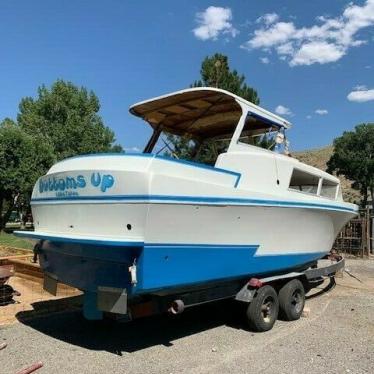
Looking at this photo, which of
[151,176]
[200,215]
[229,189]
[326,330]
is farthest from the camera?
[326,330]

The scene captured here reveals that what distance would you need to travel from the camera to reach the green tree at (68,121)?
40062mm

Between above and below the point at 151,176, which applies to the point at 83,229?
below

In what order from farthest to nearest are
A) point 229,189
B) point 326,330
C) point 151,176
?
point 326,330, point 229,189, point 151,176

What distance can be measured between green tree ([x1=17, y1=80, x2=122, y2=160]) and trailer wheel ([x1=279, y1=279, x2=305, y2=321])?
106 ft

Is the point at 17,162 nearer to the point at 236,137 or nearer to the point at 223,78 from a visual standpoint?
the point at 223,78

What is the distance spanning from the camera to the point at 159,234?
562 cm

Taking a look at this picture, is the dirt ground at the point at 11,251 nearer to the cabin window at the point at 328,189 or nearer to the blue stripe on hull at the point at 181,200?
the blue stripe on hull at the point at 181,200

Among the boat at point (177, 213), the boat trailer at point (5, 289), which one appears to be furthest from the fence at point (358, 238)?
the boat trailer at point (5, 289)

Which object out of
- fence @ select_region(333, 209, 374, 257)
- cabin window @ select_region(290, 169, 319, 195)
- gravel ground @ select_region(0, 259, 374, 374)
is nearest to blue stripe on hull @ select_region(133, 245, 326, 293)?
gravel ground @ select_region(0, 259, 374, 374)

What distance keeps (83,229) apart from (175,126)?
11.4 feet

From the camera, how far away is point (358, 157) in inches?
1731

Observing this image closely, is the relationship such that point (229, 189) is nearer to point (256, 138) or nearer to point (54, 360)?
point (256, 138)

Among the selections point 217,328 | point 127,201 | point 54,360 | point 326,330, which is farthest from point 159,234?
point 326,330

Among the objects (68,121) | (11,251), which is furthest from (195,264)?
(68,121)
